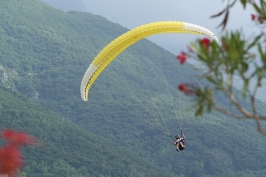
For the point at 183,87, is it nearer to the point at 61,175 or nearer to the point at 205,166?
the point at 61,175

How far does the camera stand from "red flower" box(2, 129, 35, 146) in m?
3.88

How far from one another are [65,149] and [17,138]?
115747 mm

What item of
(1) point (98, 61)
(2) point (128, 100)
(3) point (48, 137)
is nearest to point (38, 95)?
(2) point (128, 100)

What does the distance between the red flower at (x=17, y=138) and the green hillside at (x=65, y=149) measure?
10381 centimetres

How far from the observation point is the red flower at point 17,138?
3881mm

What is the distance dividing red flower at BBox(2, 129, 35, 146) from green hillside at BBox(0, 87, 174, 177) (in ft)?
341

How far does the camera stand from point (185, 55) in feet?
17.2

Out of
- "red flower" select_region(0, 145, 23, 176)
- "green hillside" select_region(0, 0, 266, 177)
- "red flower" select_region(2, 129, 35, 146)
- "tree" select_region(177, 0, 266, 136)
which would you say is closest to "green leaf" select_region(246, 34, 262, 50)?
"tree" select_region(177, 0, 266, 136)

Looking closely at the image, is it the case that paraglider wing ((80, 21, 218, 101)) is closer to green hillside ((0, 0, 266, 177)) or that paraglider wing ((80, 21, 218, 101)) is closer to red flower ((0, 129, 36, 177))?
red flower ((0, 129, 36, 177))

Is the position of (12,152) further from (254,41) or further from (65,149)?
(65,149)

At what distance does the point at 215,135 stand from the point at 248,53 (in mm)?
158490

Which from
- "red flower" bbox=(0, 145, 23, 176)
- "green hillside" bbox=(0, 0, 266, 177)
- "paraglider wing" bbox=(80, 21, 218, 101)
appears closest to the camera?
"red flower" bbox=(0, 145, 23, 176)

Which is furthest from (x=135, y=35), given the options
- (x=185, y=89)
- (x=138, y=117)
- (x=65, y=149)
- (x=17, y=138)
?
(x=138, y=117)

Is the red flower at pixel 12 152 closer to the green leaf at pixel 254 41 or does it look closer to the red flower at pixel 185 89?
the red flower at pixel 185 89
